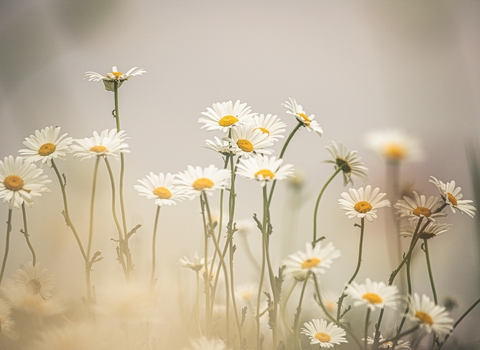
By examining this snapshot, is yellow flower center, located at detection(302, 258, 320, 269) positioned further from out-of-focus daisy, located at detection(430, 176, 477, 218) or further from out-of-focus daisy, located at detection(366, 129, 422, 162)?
out-of-focus daisy, located at detection(366, 129, 422, 162)

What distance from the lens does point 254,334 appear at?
1.89 ft

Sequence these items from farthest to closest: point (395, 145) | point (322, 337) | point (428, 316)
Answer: point (395, 145) → point (322, 337) → point (428, 316)

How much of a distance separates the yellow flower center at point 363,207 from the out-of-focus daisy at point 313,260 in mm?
102

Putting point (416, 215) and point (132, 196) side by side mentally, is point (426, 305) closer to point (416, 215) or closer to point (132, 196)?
point (416, 215)

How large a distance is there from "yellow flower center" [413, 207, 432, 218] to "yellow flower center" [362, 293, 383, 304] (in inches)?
5.0

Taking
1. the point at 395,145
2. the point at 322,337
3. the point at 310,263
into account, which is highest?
the point at 395,145

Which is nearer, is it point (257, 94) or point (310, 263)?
point (310, 263)

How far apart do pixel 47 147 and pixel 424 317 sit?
1.44 ft

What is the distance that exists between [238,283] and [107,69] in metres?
0.45

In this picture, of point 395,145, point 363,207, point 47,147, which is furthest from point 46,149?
point 395,145

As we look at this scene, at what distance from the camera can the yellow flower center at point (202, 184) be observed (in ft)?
1.33

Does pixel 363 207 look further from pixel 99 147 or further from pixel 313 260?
pixel 99 147

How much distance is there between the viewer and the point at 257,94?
0.78 m

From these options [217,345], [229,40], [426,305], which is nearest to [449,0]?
[229,40]
